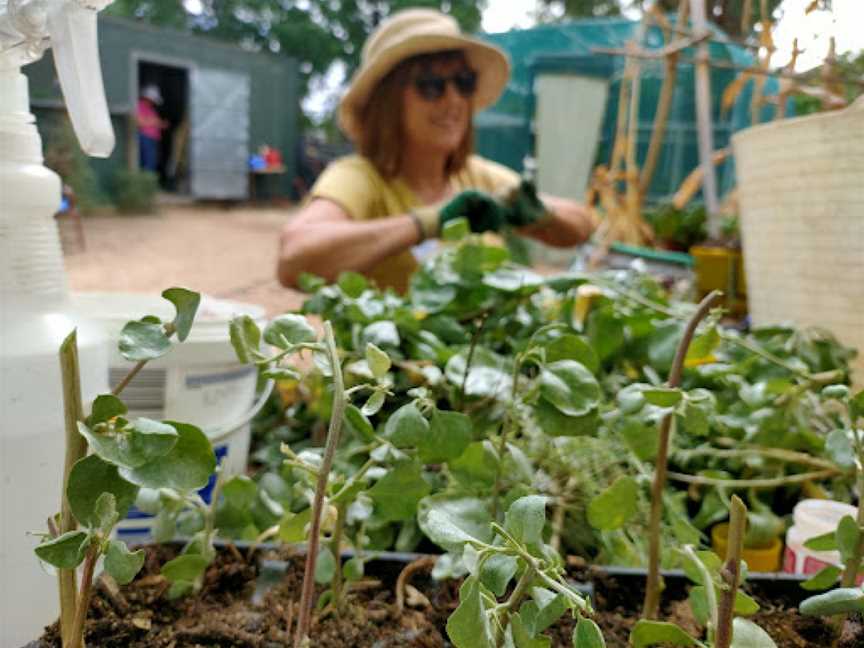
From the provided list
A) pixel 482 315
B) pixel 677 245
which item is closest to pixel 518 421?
pixel 482 315

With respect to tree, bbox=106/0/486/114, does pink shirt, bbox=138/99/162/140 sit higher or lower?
lower

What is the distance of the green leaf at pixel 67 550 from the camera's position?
0.19 m

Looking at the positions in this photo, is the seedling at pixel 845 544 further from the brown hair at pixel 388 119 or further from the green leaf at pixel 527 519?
the brown hair at pixel 388 119

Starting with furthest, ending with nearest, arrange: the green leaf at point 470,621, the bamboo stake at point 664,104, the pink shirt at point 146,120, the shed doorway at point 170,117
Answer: the shed doorway at point 170,117
the pink shirt at point 146,120
the bamboo stake at point 664,104
the green leaf at point 470,621

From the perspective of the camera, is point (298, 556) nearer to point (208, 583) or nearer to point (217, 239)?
point (208, 583)

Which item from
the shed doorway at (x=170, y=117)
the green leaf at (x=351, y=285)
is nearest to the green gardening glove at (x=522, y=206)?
the green leaf at (x=351, y=285)

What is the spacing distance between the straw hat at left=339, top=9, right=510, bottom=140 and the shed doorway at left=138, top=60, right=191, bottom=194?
664 cm

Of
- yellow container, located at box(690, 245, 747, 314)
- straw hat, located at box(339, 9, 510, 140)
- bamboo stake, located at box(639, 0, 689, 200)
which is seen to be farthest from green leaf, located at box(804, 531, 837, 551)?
bamboo stake, located at box(639, 0, 689, 200)

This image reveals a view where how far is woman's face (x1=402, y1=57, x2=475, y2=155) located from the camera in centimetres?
136

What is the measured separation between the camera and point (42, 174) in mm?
282

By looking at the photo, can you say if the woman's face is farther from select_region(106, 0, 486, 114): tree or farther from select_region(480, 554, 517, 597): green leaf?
select_region(106, 0, 486, 114): tree

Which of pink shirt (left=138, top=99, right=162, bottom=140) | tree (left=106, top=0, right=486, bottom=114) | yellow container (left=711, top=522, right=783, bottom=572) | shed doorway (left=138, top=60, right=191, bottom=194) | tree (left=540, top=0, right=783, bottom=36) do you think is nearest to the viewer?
yellow container (left=711, top=522, right=783, bottom=572)

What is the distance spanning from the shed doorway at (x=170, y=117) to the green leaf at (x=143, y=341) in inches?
310

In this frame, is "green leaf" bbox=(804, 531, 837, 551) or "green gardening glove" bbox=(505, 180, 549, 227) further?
"green gardening glove" bbox=(505, 180, 549, 227)
